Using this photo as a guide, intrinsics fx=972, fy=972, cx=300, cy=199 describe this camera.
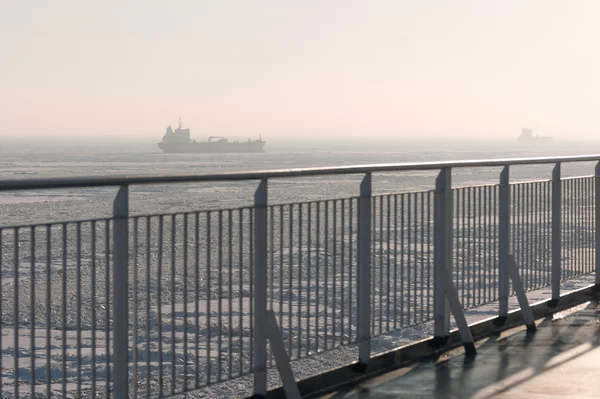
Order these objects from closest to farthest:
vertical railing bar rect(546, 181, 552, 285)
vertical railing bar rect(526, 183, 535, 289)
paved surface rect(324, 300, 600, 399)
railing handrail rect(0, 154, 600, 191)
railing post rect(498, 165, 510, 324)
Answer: railing handrail rect(0, 154, 600, 191), paved surface rect(324, 300, 600, 399), railing post rect(498, 165, 510, 324), vertical railing bar rect(526, 183, 535, 289), vertical railing bar rect(546, 181, 552, 285)

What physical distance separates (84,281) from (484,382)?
10.4m

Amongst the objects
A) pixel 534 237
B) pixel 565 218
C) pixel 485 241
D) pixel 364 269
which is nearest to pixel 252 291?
pixel 364 269

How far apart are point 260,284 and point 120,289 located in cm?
94

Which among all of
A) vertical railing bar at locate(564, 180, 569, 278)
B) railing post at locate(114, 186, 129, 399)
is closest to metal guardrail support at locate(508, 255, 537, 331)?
vertical railing bar at locate(564, 180, 569, 278)

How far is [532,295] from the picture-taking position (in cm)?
1314

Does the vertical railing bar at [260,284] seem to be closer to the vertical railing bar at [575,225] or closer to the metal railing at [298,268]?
the metal railing at [298,268]

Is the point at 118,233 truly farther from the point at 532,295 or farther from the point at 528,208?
the point at 532,295

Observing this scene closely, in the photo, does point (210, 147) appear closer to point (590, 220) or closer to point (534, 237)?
point (590, 220)

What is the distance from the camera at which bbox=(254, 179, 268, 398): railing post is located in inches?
199

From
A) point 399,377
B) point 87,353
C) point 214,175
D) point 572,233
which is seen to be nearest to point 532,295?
point 572,233

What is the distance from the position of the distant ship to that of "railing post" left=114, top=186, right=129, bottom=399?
16997cm

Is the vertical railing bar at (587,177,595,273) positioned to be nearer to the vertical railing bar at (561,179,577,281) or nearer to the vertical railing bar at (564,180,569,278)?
the vertical railing bar at (561,179,577,281)

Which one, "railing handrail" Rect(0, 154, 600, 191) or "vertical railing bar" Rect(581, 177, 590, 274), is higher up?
"railing handrail" Rect(0, 154, 600, 191)

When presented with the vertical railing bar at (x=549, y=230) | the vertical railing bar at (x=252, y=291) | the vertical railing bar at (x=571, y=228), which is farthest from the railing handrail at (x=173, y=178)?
the vertical railing bar at (x=571, y=228)
